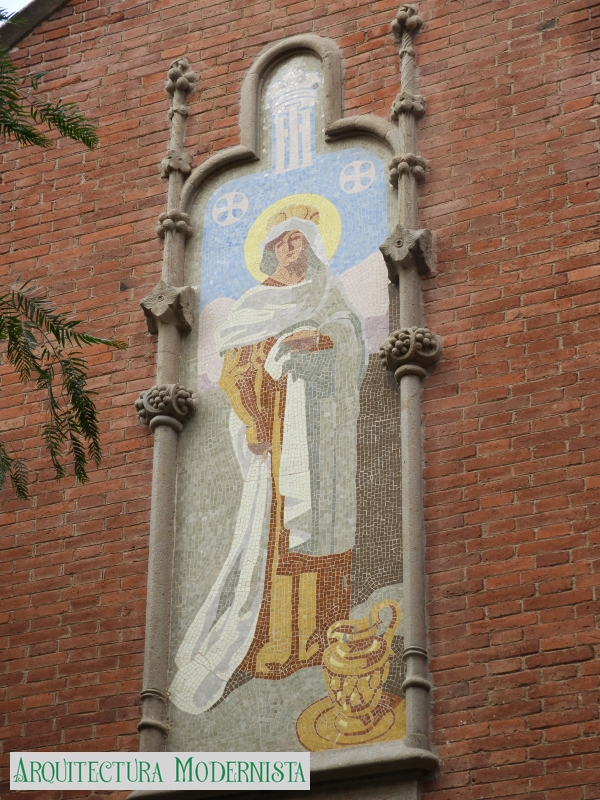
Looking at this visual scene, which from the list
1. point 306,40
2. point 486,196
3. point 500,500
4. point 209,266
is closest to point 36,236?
point 209,266

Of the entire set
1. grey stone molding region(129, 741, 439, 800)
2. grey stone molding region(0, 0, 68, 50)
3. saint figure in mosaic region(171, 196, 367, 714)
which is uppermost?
grey stone molding region(0, 0, 68, 50)

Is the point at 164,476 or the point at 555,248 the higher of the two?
the point at 555,248

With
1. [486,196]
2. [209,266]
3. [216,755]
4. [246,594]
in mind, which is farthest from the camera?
[209,266]

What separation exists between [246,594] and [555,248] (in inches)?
89.4

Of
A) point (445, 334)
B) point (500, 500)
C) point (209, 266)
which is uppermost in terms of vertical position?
point (209, 266)

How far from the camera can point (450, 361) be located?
8156 mm

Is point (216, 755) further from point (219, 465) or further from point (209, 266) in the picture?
point (209, 266)

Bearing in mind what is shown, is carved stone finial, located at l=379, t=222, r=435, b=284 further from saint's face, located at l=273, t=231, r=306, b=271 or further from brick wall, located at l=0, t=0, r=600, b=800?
saint's face, located at l=273, t=231, r=306, b=271

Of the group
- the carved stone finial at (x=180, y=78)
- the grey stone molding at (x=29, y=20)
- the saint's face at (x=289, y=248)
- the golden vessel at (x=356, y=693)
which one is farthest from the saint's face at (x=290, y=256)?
the grey stone molding at (x=29, y=20)

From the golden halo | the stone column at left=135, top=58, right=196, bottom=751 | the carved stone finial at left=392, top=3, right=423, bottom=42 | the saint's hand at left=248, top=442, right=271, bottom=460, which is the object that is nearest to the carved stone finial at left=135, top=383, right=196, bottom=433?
the stone column at left=135, top=58, right=196, bottom=751

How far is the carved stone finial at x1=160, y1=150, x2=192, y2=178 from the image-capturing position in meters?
9.37

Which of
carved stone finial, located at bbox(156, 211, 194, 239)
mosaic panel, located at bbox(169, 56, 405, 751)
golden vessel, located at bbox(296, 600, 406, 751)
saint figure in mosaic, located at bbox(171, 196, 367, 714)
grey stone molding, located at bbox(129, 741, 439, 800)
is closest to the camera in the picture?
grey stone molding, located at bbox(129, 741, 439, 800)

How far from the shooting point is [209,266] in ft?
29.9

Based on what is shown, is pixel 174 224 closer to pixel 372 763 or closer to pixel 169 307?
pixel 169 307
